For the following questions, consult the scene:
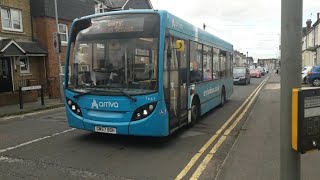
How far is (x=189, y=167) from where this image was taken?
6062mm

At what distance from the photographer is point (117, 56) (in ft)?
24.3

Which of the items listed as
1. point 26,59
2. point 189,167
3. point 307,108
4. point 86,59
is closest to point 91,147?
point 86,59

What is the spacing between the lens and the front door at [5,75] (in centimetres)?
1961

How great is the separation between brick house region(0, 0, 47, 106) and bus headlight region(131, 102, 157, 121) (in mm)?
12422

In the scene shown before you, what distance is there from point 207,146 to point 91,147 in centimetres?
255

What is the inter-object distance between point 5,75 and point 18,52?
1714 millimetres

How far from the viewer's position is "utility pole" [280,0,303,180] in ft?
8.80

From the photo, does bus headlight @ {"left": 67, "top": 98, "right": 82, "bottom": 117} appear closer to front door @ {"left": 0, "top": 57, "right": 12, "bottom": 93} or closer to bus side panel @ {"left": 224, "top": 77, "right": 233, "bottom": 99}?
bus side panel @ {"left": 224, "top": 77, "right": 233, "bottom": 99}

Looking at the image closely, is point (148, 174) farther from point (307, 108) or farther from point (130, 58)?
point (307, 108)

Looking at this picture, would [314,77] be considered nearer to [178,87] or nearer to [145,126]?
[178,87]

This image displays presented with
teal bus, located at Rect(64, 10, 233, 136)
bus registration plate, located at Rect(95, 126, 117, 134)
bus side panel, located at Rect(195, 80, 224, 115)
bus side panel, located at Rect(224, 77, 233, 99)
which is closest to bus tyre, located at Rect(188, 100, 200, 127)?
bus side panel, located at Rect(195, 80, 224, 115)

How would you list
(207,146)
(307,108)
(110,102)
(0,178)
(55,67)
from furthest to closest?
(55,67) → (207,146) → (110,102) → (0,178) → (307,108)

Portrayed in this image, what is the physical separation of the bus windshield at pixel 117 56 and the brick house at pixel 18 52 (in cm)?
1124

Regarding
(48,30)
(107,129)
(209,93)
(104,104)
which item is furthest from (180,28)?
(48,30)
